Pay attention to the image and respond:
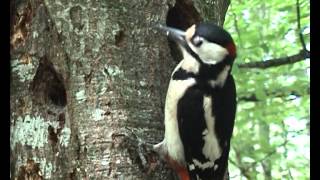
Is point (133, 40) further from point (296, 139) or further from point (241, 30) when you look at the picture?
point (296, 139)

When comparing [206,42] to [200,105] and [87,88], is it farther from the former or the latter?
[87,88]

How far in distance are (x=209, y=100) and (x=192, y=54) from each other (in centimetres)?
23

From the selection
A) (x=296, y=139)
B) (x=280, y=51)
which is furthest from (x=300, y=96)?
(x=296, y=139)

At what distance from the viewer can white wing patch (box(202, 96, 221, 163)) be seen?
2.59 metres

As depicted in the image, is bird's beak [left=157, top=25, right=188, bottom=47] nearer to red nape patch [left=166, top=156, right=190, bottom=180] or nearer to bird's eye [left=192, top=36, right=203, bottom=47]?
bird's eye [left=192, top=36, right=203, bottom=47]

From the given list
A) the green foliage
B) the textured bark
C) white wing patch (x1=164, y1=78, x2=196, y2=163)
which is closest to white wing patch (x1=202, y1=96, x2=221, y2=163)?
white wing patch (x1=164, y1=78, x2=196, y2=163)

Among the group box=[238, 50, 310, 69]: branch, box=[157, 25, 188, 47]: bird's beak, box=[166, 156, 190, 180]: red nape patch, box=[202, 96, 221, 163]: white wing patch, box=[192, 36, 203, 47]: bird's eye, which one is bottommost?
box=[166, 156, 190, 180]: red nape patch

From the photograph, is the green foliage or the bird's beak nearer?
the bird's beak

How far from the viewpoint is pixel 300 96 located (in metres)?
5.31

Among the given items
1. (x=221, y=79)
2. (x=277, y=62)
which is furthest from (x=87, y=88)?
(x=277, y=62)

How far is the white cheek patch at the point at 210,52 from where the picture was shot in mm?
2590

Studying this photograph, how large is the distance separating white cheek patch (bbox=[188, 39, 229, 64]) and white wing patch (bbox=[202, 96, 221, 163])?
173 millimetres

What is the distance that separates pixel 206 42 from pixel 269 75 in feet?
9.26

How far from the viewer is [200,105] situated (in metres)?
2.58
